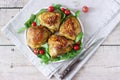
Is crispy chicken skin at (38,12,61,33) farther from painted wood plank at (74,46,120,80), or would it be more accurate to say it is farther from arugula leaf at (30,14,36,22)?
painted wood plank at (74,46,120,80)

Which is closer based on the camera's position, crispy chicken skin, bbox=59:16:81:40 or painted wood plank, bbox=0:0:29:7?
crispy chicken skin, bbox=59:16:81:40

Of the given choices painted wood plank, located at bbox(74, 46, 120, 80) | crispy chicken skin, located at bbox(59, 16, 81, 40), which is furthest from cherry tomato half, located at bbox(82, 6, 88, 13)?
painted wood plank, located at bbox(74, 46, 120, 80)

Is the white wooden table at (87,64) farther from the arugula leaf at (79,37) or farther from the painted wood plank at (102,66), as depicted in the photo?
the arugula leaf at (79,37)

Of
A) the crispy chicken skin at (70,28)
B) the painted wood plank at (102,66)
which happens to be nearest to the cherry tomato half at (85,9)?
the crispy chicken skin at (70,28)

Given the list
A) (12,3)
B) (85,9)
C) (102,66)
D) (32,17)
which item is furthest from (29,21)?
(102,66)

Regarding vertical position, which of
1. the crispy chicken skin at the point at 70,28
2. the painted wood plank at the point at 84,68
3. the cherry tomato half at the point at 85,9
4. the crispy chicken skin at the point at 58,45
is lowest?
the painted wood plank at the point at 84,68

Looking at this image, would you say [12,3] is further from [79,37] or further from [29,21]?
[79,37]
